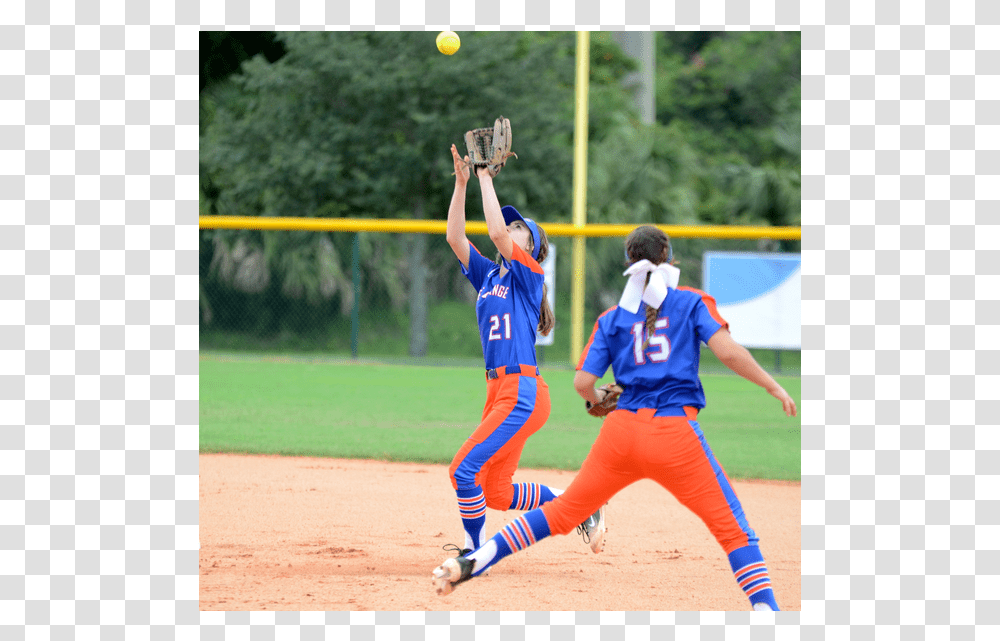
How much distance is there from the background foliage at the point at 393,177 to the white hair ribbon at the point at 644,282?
12.0 m

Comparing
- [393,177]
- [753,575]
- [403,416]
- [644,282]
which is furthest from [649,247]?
[393,177]

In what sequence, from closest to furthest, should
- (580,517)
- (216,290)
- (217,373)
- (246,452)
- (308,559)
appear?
(580,517) < (308,559) < (246,452) < (217,373) < (216,290)

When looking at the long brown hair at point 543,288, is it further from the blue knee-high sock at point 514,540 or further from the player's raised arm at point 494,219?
the blue knee-high sock at point 514,540

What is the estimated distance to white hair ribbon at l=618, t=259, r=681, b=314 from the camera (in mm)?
3742

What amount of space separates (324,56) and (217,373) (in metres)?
7.85

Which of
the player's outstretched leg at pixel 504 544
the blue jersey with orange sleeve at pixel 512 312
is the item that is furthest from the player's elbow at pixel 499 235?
the player's outstretched leg at pixel 504 544

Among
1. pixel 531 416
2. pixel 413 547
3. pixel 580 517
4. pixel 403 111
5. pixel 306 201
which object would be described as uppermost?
pixel 403 111

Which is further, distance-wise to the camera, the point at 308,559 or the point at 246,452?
the point at 246,452

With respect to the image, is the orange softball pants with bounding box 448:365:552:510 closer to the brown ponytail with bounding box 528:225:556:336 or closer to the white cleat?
the brown ponytail with bounding box 528:225:556:336

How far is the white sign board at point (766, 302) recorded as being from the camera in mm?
14633

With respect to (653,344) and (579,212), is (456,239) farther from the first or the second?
(579,212)

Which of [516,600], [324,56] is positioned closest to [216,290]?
[324,56]

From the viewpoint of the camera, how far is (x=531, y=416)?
183 inches

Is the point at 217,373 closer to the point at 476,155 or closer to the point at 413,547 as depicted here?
the point at 413,547
